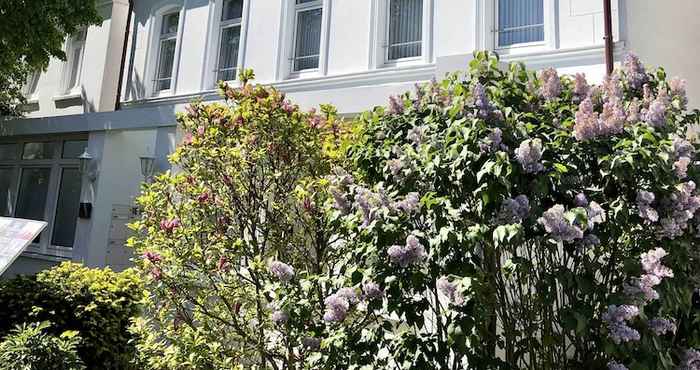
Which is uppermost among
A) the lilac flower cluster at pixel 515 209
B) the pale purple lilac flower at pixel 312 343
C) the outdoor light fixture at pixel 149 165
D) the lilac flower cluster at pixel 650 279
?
the outdoor light fixture at pixel 149 165

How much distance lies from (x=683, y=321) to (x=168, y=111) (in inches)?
354

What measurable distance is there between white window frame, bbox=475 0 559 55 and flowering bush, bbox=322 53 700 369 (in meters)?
4.35

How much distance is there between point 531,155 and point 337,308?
147 cm

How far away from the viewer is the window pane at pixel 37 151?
12.4 m

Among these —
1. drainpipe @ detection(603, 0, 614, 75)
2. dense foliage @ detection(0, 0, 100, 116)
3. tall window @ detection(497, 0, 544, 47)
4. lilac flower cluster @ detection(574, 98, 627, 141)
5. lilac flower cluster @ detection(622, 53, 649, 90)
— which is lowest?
lilac flower cluster @ detection(574, 98, 627, 141)

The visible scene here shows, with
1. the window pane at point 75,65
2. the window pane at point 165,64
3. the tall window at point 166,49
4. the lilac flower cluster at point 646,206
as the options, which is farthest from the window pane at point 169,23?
the lilac flower cluster at point 646,206

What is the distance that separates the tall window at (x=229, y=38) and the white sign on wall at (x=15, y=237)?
5710 millimetres

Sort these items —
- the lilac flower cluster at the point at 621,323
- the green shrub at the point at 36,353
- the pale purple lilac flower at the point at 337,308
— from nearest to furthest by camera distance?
1. the lilac flower cluster at the point at 621,323
2. the pale purple lilac flower at the point at 337,308
3. the green shrub at the point at 36,353

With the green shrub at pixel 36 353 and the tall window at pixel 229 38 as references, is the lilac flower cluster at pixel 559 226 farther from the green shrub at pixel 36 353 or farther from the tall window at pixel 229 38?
the tall window at pixel 229 38

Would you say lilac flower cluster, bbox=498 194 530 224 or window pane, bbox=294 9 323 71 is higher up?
window pane, bbox=294 9 323 71

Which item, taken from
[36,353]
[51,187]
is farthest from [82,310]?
[51,187]

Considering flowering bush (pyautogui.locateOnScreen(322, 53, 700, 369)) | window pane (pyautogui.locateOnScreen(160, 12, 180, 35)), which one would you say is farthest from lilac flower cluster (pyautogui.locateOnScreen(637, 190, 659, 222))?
window pane (pyautogui.locateOnScreen(160, 12, 180, 35))

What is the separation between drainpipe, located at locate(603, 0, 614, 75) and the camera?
21.7ft

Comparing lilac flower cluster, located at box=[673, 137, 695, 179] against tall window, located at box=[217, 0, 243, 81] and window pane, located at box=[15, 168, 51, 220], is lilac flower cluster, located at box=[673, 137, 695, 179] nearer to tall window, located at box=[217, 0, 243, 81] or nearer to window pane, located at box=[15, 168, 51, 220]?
tall window, located at box=[217, 0, 243, 81]
